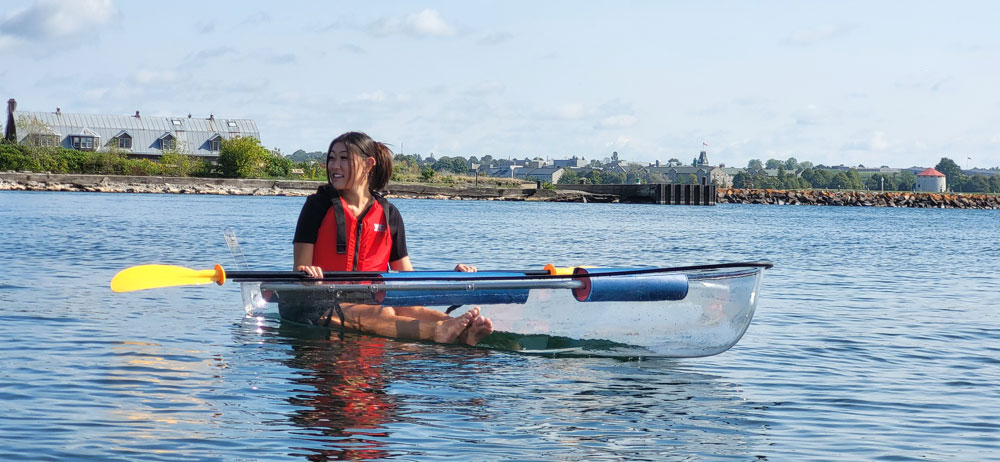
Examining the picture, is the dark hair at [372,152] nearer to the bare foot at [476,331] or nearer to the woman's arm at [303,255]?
the woman's arm at [303,255]

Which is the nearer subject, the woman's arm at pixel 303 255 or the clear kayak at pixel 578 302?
the clear kayak at pixel 578 302

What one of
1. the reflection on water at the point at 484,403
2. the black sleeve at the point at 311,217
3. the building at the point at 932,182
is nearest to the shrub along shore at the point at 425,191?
the reflection on water at the point at 484,403

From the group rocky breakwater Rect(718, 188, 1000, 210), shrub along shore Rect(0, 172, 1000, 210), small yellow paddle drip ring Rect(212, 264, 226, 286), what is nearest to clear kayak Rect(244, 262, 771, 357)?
small yellow paddle drip ring Rect(212, 264, 226, 286)

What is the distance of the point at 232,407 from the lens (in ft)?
24.8

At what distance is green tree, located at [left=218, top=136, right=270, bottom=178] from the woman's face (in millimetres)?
84525

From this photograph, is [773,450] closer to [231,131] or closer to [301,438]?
[301,438]

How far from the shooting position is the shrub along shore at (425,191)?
77562mm

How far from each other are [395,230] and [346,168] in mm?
802

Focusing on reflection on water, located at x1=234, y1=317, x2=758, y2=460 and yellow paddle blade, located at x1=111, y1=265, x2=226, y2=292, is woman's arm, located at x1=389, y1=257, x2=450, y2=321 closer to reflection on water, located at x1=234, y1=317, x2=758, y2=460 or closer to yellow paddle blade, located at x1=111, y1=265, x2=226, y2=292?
reflection on water, located at x1=234, y1=317, x2=758, y2=460

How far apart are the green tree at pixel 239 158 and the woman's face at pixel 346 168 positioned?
84525 mm

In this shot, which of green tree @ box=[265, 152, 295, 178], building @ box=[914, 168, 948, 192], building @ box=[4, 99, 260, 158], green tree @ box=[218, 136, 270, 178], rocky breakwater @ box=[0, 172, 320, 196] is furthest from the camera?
building @ box=[914, 168, 948, 192]

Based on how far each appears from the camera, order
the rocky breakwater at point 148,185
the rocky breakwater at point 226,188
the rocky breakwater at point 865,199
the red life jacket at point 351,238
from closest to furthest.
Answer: the red life jacket at point 351,238
the rocky breakwater at point 148,185
the rocky breakwater at point 226,188
the rocky breakwater at point 865,199

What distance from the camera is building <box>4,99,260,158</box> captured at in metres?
101

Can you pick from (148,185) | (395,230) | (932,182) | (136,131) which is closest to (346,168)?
(395,230)
